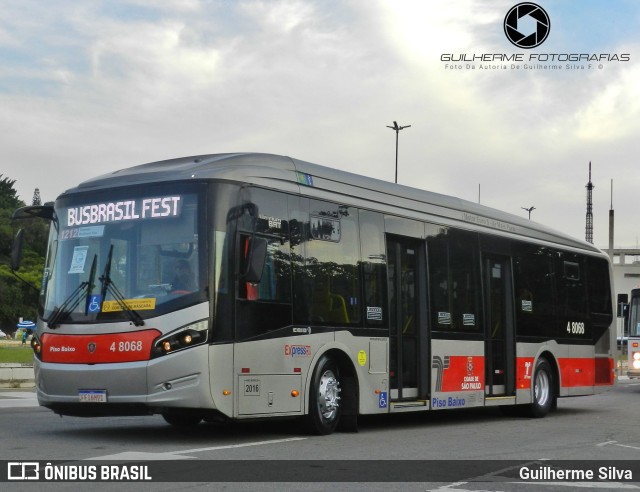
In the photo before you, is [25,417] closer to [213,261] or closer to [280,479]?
[213,261]

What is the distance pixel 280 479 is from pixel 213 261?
11.5 ft

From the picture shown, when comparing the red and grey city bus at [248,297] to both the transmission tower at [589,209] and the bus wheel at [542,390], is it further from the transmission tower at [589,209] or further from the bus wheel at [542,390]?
the transmission tower at [589,209]

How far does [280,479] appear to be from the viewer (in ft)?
30.4

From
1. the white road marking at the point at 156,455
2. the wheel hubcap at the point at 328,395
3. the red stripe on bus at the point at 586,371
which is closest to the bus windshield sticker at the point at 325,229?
the wheel hubcap at the point at 328,395

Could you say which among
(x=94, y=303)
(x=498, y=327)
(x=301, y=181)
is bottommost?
(x=498, y=327)

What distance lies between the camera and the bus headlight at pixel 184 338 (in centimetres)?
1195

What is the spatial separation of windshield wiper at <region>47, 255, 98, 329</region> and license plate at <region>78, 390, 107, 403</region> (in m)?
0.95

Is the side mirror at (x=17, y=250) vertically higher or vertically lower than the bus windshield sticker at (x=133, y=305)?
higher

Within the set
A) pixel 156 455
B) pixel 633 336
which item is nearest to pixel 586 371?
pixel 633 336

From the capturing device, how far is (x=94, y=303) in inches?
494

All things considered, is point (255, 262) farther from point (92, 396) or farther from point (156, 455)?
point (156, 455)

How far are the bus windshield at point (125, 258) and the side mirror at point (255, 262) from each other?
20.8 inches

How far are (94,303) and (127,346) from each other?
0.74 m

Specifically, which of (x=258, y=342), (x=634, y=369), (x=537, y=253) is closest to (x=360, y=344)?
(x=258, y=342)
